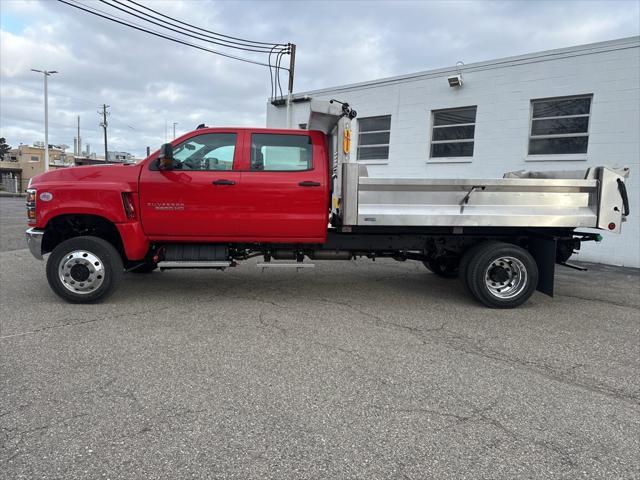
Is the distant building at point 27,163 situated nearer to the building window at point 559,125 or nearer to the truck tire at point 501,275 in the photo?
the building window at point 559,125

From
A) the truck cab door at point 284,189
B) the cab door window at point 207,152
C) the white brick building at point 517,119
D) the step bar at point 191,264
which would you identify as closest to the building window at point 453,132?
the white brick building at point 517,119

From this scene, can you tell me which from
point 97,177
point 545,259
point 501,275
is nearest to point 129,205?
point 97,177

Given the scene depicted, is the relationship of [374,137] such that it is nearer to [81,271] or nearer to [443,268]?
[443,268]

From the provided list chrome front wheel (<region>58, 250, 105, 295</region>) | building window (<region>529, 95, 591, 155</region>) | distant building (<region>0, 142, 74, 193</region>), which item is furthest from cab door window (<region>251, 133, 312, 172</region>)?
distant building (<region>0, 142, 74, 193</region>)

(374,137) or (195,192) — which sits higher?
(374,137)

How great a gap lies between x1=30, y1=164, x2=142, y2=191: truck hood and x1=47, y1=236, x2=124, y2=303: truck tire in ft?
2.30

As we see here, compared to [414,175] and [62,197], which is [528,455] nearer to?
[62,197]

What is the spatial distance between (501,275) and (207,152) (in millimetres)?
4126

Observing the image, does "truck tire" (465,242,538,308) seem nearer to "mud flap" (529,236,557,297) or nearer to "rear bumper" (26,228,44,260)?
"mud flap" (529,236,557,297)

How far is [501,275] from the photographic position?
5.83m

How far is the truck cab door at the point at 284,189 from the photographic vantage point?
560cm

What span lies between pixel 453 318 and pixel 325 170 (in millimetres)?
2421

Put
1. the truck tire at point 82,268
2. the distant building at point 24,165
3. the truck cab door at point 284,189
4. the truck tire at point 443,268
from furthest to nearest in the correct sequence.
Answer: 1. the distant building at point 24,165
2. the truck tire at point 443,268
3. the truck cab door at point 284,189
4. the truck tire at point 82,268

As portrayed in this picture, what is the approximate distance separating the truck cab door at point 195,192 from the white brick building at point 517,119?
294 inches
